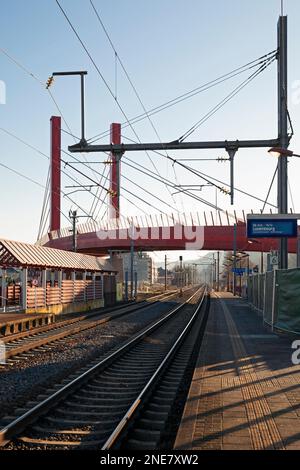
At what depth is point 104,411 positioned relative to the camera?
860 cm

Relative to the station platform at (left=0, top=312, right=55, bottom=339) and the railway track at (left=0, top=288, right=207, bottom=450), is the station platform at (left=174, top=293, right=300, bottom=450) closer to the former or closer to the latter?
the railway track at (left=0, top=288, right=207, bottom=450)

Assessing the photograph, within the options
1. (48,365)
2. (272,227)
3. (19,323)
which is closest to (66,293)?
(19,323)

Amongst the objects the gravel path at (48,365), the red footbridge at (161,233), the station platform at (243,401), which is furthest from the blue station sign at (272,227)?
the red footbridge at (161,233)

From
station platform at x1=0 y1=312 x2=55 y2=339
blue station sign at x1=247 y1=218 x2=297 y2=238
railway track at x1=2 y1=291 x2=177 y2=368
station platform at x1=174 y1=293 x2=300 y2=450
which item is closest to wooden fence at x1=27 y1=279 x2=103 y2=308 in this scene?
station platform at x1=0 y1=312 x2=55 y2=339

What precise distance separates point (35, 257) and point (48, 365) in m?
15.8

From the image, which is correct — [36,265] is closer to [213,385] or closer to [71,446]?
[213,385]

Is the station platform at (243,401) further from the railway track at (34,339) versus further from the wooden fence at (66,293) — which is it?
the wooden fence at (66,293)

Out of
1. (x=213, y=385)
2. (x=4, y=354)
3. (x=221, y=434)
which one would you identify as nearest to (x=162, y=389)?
(x=213, y=385)

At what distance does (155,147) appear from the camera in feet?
66.4

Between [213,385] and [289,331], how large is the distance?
8499 mm

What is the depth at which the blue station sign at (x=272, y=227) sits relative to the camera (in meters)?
20.8

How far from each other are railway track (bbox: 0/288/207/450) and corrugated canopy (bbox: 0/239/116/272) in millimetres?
12717

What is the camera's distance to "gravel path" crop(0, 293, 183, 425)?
9539mm

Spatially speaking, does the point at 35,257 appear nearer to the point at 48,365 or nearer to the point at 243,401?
the point at 48,365
